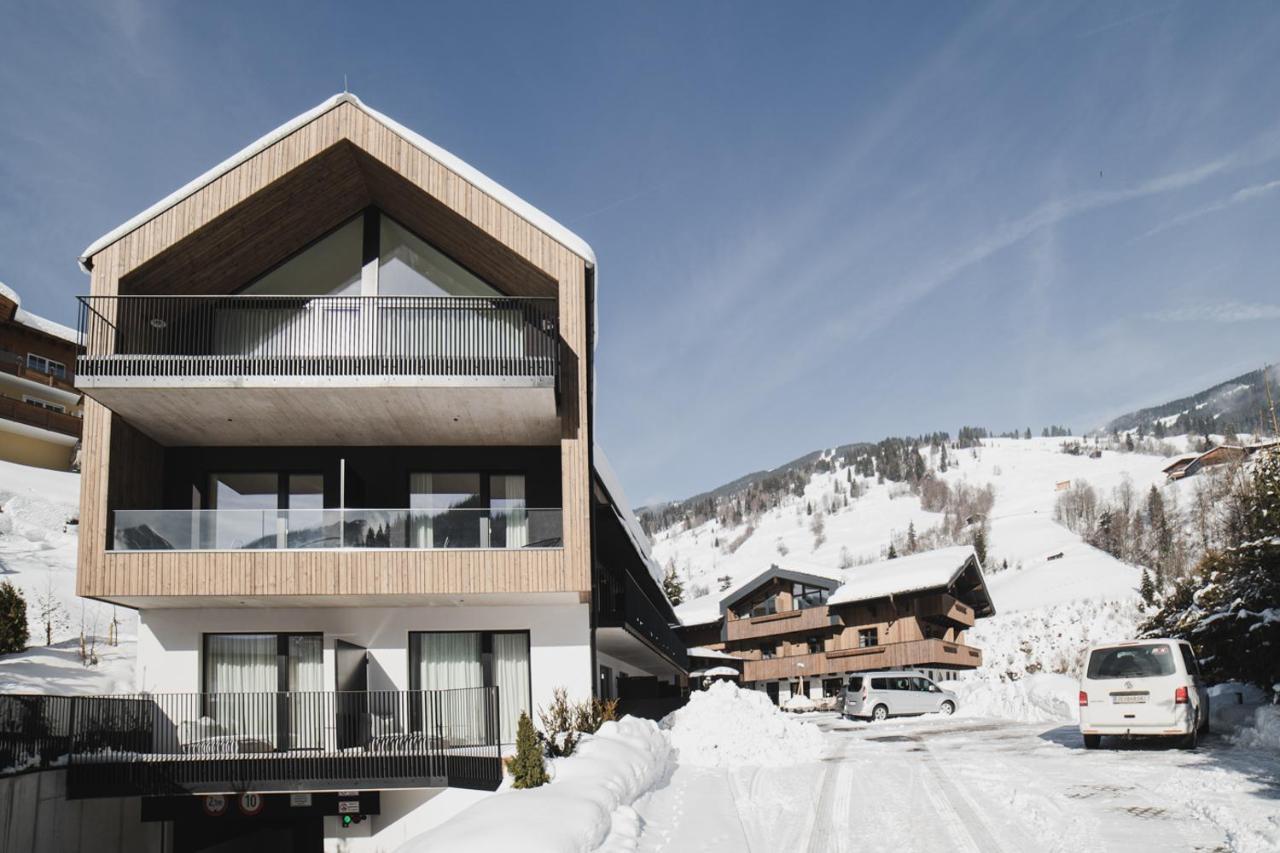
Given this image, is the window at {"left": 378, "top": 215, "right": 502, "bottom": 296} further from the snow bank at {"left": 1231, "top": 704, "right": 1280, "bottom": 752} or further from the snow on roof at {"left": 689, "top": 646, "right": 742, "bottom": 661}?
the snow on roof at {"left": 689, "top": 646, "right": 742, "bottom": 661}

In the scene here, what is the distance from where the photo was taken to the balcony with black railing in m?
19.2

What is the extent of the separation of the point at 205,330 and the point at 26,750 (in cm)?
867

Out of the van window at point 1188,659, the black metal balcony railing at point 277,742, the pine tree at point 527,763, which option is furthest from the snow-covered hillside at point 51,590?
the van window at point 1188,659

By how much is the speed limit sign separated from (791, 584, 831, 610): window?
3985 centimetres

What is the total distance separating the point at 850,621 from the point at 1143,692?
3602 cm

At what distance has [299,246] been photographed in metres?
22.8

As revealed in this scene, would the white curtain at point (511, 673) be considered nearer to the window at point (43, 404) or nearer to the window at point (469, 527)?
the window at point (469, 527)

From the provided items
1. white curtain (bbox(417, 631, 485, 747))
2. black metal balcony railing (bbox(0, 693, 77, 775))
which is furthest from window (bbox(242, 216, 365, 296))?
black metal balcony railing (bbox(0, 693, 77, 775))

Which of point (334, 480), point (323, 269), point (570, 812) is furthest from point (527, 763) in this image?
point (323, 269)

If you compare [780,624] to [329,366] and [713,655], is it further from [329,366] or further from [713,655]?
[329,366]

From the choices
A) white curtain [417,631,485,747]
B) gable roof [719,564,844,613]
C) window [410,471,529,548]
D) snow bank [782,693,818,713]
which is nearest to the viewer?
window [410,471,529,548]

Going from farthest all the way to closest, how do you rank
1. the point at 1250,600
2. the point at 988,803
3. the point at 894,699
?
1. the point at 894,699
2. the point at 1250,600
3. the point at 988,803

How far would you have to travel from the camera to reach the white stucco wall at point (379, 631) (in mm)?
20438

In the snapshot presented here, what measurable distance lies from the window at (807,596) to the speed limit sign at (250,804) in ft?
131
